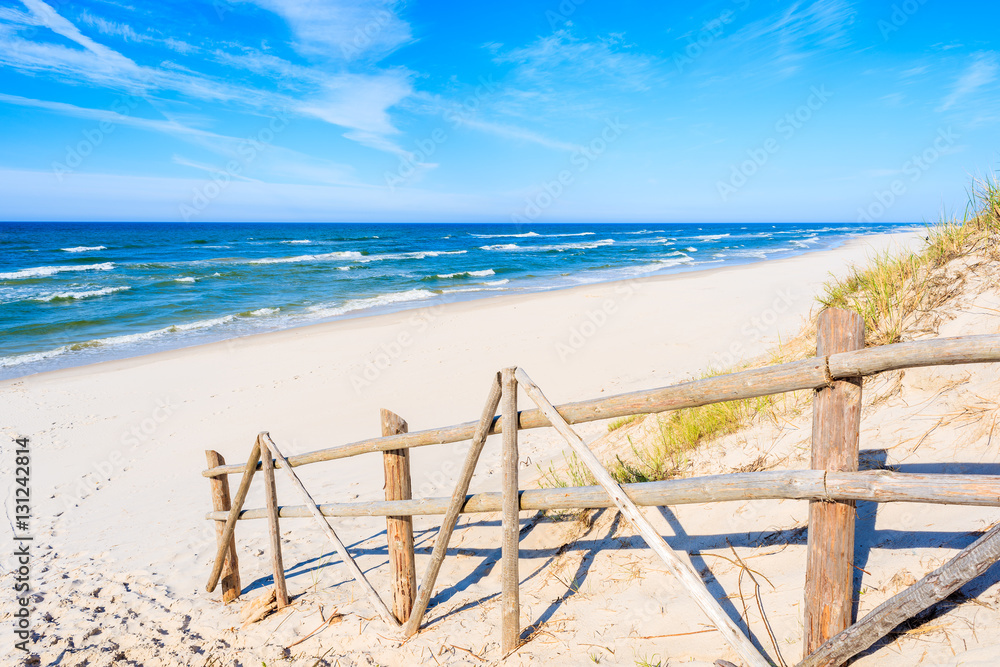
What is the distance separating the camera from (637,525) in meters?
Result: 2.61

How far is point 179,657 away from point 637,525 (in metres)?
3.53

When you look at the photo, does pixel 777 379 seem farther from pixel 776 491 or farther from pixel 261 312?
pixel 261 312

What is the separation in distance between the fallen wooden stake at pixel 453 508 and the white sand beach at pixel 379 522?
19 cm

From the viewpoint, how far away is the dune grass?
15.3 feet

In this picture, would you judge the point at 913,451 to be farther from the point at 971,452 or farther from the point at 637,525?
the point at 637,525

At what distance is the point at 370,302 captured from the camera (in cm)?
2145

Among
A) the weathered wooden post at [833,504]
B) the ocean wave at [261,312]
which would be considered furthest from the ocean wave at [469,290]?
the weathered wooden post at [833,504]

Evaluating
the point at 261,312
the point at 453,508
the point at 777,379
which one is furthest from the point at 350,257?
the point at 777,379

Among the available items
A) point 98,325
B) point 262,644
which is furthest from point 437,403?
point 98,325

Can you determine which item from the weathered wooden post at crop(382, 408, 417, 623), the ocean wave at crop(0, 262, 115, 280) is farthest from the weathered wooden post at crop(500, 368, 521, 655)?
the ocean wave at crop(0, 262, 115, 280)

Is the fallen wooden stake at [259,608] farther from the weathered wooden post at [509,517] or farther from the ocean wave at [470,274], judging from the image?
the ocean wave at [470,274]

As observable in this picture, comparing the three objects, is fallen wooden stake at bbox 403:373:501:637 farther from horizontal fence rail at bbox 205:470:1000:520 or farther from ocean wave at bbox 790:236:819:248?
ocean wave at bbox 790:236:819:248

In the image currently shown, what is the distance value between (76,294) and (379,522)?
907 inches

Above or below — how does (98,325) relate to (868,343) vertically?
below
